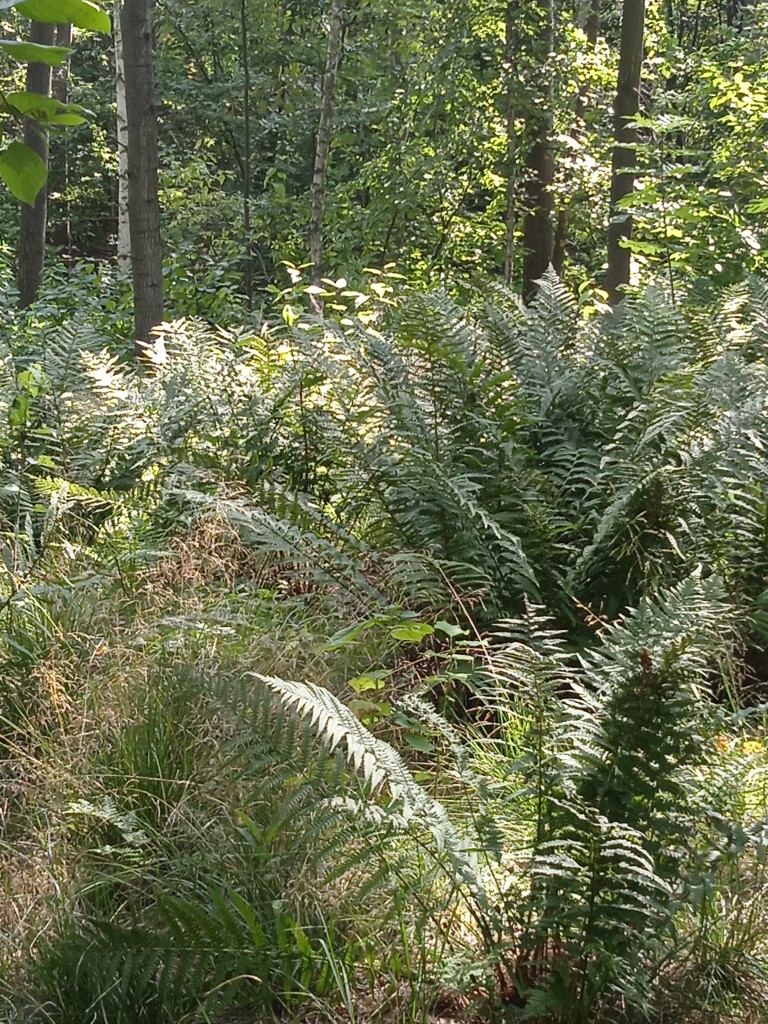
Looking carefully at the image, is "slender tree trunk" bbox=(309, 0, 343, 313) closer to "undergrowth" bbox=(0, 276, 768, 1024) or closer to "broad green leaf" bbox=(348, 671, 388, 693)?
"undergrowth" bbox=(0, 276, 768, 1024)

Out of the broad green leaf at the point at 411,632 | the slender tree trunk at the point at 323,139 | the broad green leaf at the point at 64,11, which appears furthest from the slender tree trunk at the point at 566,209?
the broad green leaf at the point at 64,11

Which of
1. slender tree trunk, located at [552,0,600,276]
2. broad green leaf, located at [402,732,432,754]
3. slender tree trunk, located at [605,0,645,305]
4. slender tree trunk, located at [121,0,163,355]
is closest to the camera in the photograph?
broad green leaf, located at [402,732,432,754]

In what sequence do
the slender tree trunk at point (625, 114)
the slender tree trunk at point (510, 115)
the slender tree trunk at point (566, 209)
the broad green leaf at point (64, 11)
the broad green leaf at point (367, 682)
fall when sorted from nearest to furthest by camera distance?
the broad green leaf at point (64, 11) → the broad green leaf at point (367, 682) → the slender tree trunk at point (625, 114) → the slender tree trunk at point (510, 115) → the slender tree trunk at point (566, 209)

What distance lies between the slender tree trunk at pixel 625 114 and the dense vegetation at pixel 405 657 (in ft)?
2.48

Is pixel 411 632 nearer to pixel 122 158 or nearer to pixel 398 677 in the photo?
pixel 398 677

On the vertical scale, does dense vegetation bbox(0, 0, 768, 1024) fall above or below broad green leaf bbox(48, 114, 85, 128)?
below

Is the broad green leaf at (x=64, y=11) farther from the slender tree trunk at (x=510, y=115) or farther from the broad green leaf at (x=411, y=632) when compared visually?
the slender tree trunk at (x=510, y=115)

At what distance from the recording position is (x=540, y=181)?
1013 centimetres

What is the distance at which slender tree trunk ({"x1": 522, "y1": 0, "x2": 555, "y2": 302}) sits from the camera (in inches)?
373

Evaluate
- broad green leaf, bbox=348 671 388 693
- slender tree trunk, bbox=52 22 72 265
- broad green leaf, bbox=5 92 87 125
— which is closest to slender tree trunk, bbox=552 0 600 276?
slender tree trunk, bbox=52 22 72 265

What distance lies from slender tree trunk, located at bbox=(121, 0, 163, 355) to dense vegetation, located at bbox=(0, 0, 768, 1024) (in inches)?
29.5

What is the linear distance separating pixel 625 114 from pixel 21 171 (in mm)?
7841

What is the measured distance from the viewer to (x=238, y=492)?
3959 mm

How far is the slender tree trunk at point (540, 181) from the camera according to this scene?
9.48 metres
